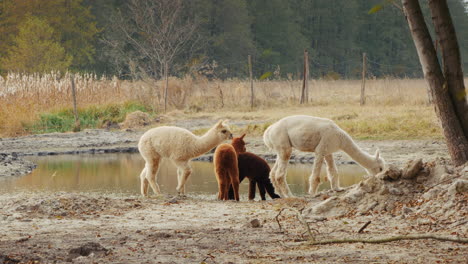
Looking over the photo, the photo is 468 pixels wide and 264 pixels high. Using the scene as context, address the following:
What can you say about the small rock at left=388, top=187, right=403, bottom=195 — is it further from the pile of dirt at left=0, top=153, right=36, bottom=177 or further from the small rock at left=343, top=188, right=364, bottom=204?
the pile of dirt at left=0, top=153, right=36, bottom=177

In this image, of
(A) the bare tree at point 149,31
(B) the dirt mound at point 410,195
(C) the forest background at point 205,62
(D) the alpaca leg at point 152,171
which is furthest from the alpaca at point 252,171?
(A) the bare tree at point 149,31

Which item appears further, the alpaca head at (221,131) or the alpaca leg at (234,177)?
the alpaca head at (221,131)

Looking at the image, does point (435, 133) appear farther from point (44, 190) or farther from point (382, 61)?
point (382, 61)

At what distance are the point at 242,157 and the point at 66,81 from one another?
17485mm

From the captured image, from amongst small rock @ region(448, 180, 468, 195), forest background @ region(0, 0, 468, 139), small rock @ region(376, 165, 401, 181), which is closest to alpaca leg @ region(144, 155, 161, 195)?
small rock @ region(376, 165, 401, 181)

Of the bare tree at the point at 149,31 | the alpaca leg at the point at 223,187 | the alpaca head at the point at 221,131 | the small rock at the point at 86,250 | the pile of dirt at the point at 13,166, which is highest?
the bare tree at the point at 149,31

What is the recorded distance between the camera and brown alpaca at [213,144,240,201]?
9.48 metres

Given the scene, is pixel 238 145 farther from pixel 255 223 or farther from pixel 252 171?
pixel 255 223

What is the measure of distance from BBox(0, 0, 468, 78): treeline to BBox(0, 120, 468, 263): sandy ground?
27599 mm

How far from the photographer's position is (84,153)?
60.2 feet

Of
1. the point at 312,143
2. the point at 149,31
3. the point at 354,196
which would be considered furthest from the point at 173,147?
the point at 149,31

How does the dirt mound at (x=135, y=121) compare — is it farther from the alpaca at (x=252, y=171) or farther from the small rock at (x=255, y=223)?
the small rock at (x=255, y=223)

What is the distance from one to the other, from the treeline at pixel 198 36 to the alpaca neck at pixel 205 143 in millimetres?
25406

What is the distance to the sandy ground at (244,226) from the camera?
208 inches
